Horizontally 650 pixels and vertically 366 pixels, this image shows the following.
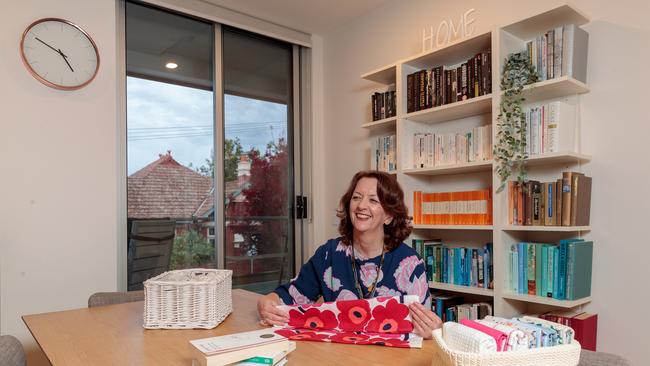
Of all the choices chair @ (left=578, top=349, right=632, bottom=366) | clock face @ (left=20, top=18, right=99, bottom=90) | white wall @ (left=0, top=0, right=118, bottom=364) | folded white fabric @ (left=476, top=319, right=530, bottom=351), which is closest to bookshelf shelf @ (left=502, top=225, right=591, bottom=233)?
chair @ (left=578, top=349, right=632, bottom=366)

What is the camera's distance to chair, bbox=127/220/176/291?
3.26 metres

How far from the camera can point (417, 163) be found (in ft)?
9.95

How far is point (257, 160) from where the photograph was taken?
12.9 ft

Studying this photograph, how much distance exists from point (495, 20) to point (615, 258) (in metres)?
1.54

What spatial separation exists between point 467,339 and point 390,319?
22.1 inches

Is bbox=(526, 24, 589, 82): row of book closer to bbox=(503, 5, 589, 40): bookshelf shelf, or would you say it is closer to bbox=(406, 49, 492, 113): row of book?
bbox=(503, 5, 589, 40): bookshelf shelf

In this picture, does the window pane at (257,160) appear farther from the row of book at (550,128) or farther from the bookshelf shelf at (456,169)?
the row of book at (550,128)

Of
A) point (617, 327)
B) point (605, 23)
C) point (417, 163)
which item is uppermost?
point (605, 23)

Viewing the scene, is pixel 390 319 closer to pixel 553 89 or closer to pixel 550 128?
pixel 550 128

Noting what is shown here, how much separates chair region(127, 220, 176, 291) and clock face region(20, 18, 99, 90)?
1036 millimetres

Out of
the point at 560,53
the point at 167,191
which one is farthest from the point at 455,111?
the point at 167,191

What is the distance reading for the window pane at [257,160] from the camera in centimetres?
378

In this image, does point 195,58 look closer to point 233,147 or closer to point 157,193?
point 233,147

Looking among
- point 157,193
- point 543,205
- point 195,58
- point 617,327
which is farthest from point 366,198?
point 195,58
